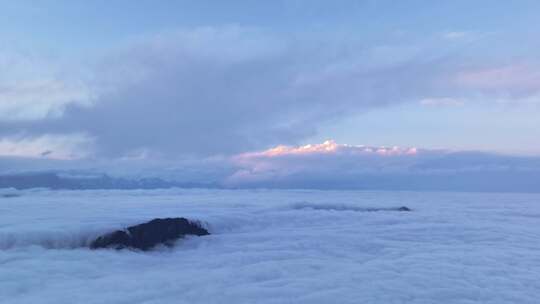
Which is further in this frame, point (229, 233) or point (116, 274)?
point (229, 233)

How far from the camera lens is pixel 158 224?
30781 mm

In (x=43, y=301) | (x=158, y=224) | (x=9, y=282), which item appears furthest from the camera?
(x=158, y=224)

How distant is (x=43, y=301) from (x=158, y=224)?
15.1 m

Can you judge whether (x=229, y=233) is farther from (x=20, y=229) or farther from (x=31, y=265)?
(x=31, y=265)

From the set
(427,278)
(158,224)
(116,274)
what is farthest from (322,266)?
(158,224)

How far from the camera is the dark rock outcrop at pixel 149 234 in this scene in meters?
27.3

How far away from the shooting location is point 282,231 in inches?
1342

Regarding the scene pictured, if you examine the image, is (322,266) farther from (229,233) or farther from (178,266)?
(229,233)

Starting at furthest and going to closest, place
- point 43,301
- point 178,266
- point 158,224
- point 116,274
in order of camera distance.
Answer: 1. point 158,224
2. point 178,266
3. point 116,274
4. point 43,301

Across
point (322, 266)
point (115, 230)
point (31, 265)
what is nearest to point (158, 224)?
point (115, 230)

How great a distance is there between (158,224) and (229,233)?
17.1ft

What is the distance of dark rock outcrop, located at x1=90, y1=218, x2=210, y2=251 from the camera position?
27.3 m

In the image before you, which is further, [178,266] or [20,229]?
→ [20,229]

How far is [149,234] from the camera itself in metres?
29.2
